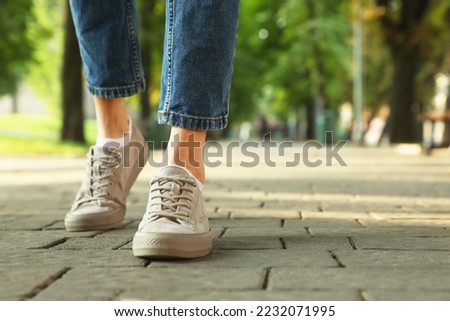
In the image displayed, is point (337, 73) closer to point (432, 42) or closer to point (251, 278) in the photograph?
point (432, 42)

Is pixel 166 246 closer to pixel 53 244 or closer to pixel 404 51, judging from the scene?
pixel 53 244

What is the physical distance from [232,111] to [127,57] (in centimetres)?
3880

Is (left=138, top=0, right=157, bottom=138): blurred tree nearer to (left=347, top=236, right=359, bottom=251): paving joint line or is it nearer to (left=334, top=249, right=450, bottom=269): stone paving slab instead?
(left=347, top=236, right=359, bottom=251): paving joint line

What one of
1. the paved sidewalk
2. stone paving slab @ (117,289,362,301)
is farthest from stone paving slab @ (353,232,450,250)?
stone paving slab @ (117,289,362,301)

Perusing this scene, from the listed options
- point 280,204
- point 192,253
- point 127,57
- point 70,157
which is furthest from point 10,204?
point 70,157

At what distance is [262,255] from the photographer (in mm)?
2750

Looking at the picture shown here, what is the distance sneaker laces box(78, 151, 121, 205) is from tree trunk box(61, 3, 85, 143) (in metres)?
16.3

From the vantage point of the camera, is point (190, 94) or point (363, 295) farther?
point (190, 94)

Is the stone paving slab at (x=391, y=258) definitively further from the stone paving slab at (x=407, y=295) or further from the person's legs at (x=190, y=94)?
the person's legs at (x=190, y=94)

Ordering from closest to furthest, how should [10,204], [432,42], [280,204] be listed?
[280,204] → [10,204] → [432,42]

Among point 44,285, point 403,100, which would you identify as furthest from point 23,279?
point 403,100

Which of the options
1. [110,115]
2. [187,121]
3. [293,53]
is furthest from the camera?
[293,53]

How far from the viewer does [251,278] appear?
2.29 meters

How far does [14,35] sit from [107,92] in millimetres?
21644
